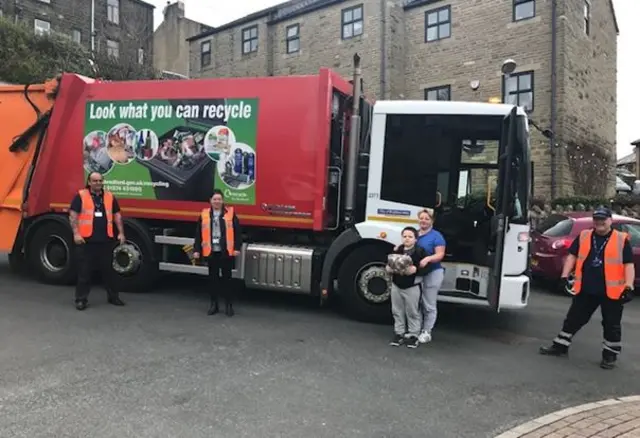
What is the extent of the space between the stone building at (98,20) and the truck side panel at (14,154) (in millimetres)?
23293

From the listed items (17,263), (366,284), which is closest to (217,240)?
(366,284)

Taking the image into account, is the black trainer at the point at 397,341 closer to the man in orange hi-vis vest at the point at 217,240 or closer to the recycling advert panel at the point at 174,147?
the man in orange hi-vis vest at the point at 217,240

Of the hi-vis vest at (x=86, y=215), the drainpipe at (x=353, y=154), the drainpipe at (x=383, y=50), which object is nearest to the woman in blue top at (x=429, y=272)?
the drainpipe at (x=353, y=154)

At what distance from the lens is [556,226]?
10.1 m

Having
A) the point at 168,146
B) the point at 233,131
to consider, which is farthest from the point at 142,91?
the point at 233,131

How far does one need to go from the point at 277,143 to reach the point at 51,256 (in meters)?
4.03

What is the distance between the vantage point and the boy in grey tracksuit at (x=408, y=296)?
5863 millimetres

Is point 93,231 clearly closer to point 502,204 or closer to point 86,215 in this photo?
point 86,215

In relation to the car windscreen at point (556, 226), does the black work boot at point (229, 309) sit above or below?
below

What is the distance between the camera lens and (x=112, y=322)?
21.3 feet

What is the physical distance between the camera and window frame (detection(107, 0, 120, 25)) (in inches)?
1473

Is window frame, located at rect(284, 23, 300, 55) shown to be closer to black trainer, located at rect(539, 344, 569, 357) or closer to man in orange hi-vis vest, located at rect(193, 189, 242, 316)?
man in orange hi-vis vest, located at rect(193, 189, 242, 316)

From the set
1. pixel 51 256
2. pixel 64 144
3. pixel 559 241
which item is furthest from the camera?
pixel 559 241

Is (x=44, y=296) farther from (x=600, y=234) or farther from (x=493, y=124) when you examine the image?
(x=600, y=234)
